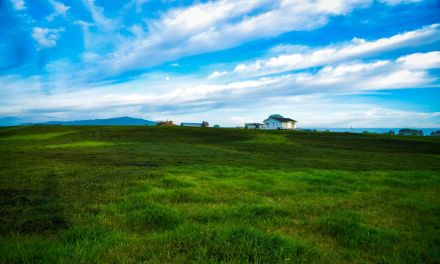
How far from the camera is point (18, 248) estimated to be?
6.87 m

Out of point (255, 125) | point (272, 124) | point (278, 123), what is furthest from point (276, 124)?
point (255, 125)

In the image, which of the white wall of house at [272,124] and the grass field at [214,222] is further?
the white wall of house at [272,124]

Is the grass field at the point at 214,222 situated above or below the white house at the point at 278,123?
Result: below

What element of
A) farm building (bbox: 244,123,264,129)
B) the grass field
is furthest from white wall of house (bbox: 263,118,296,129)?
the grass field

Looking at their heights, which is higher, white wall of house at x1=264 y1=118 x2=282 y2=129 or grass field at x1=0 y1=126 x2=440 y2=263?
white wall of house at x1=264 y1=118 x2=282 y2=129

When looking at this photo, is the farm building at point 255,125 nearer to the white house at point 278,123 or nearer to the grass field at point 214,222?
the white house at point 278,123

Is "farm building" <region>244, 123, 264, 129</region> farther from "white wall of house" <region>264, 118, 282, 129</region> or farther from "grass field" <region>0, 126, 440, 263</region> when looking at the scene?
"grass field" <region>0, 126, 440, 263</region>

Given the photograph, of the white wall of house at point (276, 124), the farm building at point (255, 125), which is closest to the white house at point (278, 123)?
the white wall of house at point (276, 124)

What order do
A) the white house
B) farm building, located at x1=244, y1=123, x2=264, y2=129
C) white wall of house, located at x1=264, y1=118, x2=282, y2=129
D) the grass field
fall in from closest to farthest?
1. the grass field
2. the white house
3. white wall of house, located at x1=264, y1=118, x2=282, y2=129
4. farm building, located at x1=244, y1=123, x2=264, y2=129

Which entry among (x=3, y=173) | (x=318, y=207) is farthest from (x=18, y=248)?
(x=3, y=173)

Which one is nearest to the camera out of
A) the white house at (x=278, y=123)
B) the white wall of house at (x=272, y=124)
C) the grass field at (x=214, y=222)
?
the grass field at (x=214, y=222)

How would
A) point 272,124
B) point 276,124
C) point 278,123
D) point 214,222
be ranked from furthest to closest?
point 272,124 → point 276,124 → point 278,123 → point 214,222

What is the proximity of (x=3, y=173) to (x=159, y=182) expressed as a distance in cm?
1255

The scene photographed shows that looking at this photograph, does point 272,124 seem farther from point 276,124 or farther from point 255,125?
point 255,125
